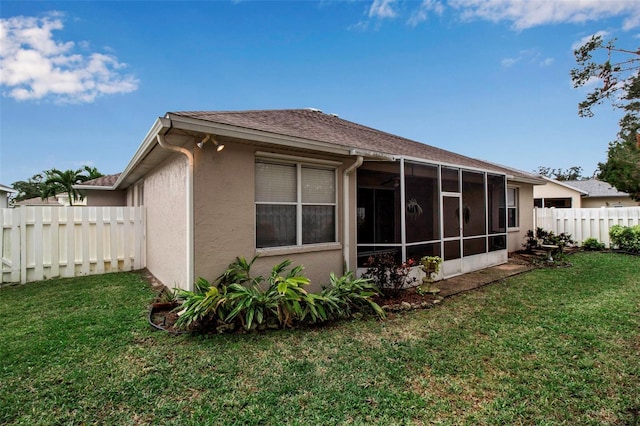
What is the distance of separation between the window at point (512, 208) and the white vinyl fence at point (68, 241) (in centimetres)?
1349

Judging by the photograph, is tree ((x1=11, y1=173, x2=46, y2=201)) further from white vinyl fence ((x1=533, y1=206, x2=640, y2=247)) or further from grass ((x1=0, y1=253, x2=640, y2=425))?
white vinyl fence ((x1=533, y1=206, x2=640, y2=247))

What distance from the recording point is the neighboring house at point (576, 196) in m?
22.4

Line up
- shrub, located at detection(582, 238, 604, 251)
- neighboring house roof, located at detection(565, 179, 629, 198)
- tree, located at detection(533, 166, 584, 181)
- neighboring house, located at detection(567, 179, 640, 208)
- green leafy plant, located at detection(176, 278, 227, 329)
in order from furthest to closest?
1. tree, located at detection(533, 166, 584, 181)
2. neighboring house, located at detection(567, 179, 640, 208)
3. neighboring house roof, located at detection(565, 179, 629, 198)
4. shrub, located at detection(582, 238, 604, 251)
5. green leafy plant, located at detection(176, 278, 227, 329)

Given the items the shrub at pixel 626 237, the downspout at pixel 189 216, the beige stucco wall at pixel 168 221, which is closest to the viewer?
the downspout at pixel 189 216

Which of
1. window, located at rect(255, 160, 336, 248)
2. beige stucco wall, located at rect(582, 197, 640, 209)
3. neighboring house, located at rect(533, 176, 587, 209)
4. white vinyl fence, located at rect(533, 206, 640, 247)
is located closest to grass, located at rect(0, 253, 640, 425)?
window, located at rect(255, 160, 336, 248)

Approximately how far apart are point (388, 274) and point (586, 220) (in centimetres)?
1339

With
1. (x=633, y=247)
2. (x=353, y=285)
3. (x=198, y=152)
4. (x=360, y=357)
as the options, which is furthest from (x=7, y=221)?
(x=633, y=247)

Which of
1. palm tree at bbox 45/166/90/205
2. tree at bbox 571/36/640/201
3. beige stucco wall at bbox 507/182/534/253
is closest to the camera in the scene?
tree at bbox 571/36/640/201

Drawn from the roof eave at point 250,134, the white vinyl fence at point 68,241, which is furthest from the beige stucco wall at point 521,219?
the white vinyl fence at point 68,241

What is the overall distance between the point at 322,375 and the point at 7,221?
8746 mm

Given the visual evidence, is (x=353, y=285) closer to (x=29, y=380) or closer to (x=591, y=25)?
(x=29, y=380)

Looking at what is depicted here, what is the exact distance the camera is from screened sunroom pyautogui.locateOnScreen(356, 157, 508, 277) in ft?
22.9

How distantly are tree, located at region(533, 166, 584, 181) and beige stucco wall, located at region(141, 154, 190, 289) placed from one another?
227 feet

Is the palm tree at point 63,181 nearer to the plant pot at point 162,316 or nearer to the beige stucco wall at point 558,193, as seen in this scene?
the plant pot at point 162,316
